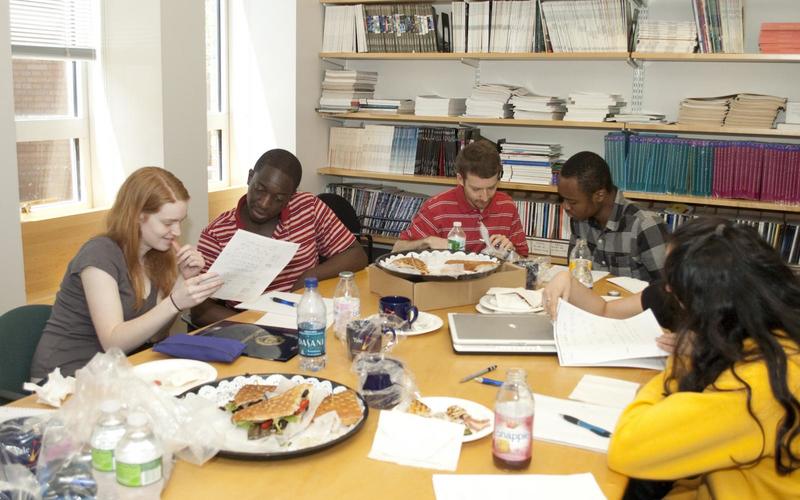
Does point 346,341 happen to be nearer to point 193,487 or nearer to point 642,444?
point 193,487

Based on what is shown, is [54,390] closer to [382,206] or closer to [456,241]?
[456,241]

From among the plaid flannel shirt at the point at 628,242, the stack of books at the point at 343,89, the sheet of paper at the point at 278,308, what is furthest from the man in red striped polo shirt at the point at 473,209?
the stack of books at the point at 343,89

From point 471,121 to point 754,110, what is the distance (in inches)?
56.4

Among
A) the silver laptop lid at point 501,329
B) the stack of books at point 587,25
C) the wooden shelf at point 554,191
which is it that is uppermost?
the stack of books at point 587,25

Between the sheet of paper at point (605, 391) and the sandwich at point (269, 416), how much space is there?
24.8 inches

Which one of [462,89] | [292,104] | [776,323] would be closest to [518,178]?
[462,89]

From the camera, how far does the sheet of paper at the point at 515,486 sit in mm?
1196

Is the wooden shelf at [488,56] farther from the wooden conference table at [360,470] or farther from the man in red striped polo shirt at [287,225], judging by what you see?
the wooden conference table at [360,470]

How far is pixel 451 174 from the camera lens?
13.8ft

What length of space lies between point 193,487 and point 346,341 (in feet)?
2.14

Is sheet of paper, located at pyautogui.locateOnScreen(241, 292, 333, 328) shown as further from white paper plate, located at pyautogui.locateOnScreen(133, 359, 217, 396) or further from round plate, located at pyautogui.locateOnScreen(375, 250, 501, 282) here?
white paper plate, located at pyautogui.locateOnScreen(133, 359, 217, 396)

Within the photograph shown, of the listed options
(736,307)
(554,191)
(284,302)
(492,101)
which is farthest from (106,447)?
(492,101)

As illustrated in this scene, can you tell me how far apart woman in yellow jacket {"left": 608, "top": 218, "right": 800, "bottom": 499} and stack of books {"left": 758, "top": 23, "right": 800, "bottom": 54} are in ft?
8.10

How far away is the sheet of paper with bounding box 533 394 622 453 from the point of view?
1.39 m
